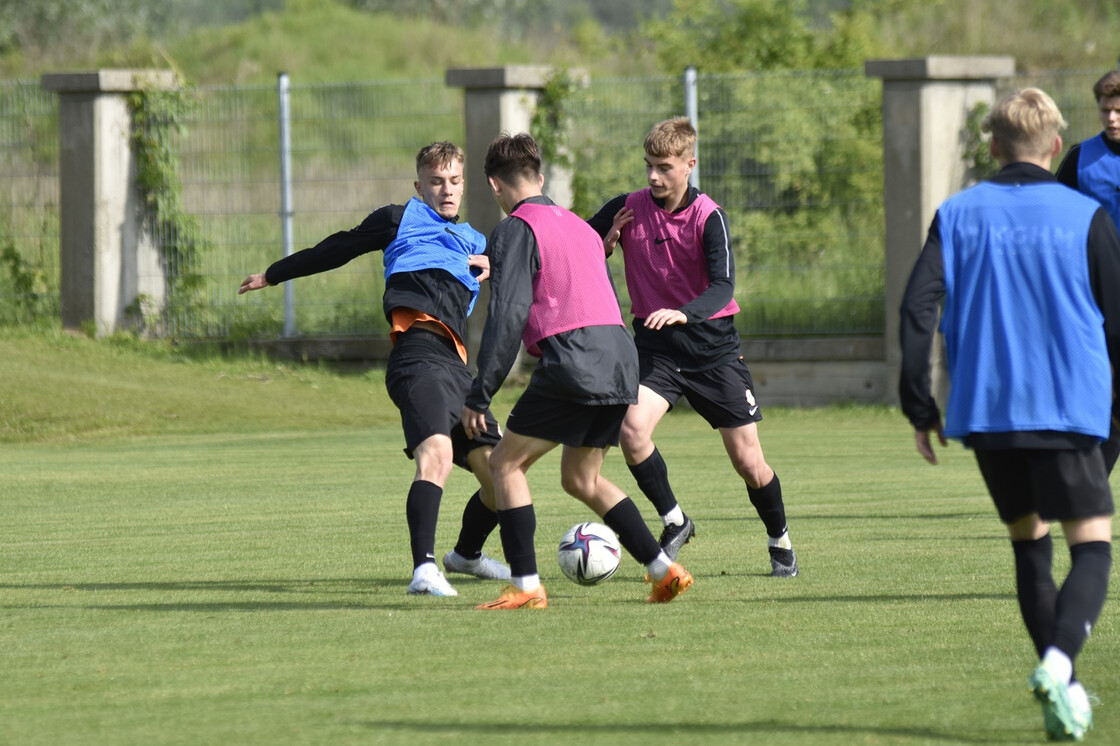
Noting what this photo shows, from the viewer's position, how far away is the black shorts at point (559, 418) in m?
6.79

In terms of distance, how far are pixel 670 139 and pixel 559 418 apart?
1596 millimetres

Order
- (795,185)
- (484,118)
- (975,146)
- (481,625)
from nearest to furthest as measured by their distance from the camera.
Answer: (481,625)
(975,146)
(795,185)
(484,118)

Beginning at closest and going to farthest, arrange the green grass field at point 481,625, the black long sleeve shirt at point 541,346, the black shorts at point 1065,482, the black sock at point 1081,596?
1. the black sock at point 1081,596
2. the black shorts at point 1065,482
3. the green grass field at point 481,625
4. the black long sleeve shirt at point 541,346

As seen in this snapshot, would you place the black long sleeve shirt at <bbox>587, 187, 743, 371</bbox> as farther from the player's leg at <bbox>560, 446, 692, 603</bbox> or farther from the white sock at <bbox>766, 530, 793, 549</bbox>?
the player's leg at <bbox>560, 446, 692, 603</bbox>

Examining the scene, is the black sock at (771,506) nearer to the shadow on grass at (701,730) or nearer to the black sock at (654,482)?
the black sock at (654,482)

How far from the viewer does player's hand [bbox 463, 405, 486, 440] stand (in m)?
6.63

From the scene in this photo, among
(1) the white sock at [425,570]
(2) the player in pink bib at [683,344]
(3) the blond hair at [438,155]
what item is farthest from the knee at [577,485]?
(3) the blond hair at [438,155]

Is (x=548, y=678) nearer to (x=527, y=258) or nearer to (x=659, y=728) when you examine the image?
(x=659, y=728)

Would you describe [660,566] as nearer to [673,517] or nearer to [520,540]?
[520,540]

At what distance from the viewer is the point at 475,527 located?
7.93m

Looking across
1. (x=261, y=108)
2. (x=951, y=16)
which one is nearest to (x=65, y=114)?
(x=261, y=108)

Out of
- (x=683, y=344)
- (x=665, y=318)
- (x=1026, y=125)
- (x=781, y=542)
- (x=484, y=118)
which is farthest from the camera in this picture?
(x=484, y=118)

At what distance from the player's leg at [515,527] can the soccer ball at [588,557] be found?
Result: 39 cm

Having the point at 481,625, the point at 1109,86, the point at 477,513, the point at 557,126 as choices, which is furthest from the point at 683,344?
the point at 557,126
